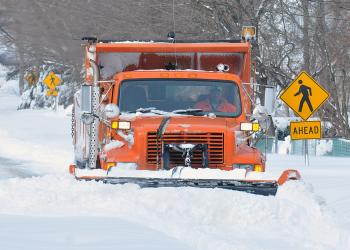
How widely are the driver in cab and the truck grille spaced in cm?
80

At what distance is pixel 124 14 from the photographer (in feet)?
97.1

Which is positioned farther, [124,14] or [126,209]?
[124,14]

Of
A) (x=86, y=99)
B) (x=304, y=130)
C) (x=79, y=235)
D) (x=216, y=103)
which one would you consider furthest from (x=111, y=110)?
(x=304, y=130)

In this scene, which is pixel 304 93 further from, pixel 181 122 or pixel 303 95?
pixel 181 122

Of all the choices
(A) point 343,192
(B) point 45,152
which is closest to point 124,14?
(B) point 45,152

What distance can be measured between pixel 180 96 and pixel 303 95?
322 inches

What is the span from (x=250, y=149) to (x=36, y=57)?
45572 millimetres

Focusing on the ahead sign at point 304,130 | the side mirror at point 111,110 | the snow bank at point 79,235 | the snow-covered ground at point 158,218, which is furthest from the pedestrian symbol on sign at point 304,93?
the snow bank at point 79,235

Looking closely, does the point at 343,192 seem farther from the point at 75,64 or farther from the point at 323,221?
the point at 75,64

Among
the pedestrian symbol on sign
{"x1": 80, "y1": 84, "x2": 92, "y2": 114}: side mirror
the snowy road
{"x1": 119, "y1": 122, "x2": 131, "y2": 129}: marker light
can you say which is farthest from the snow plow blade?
the pedestrian symbol on sign

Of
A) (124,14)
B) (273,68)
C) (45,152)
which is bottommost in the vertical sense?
(45,152)

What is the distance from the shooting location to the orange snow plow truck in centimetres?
861

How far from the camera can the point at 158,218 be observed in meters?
7.36

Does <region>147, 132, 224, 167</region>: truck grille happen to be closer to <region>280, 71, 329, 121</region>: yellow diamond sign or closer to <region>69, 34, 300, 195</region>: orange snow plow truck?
<region>69, 34, 300, 195</region>: orange snow plow truck
